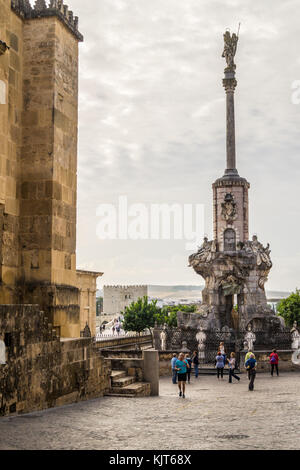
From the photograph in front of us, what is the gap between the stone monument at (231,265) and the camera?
1480 inches

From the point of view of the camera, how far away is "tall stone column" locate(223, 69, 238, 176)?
134 ft

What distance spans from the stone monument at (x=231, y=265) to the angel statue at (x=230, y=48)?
284 inches

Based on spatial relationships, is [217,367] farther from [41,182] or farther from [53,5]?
[53,5]

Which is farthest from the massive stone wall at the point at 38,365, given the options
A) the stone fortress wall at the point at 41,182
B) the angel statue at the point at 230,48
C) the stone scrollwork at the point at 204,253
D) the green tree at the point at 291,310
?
the green tree at the point at 291,310

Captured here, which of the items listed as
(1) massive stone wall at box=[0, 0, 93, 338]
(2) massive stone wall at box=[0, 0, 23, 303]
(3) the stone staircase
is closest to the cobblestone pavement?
(3) the stone staircase

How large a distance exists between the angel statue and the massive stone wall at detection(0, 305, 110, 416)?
107ft

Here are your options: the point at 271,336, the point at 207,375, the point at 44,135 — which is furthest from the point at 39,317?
the point at 271,336

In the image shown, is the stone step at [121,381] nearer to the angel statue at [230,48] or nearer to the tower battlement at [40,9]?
the tower battlement at [40,9]

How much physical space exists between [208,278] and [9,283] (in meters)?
25.7

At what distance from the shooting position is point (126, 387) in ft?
52.8

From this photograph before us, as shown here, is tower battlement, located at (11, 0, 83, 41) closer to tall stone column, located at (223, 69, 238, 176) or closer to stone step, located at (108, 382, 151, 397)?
stone step, located at (108, 382, 151, 397)

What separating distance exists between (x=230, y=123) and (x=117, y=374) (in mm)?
28415

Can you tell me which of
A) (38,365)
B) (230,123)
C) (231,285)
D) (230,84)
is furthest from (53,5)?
(230,84)

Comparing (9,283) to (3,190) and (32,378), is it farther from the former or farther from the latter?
(32,378)
